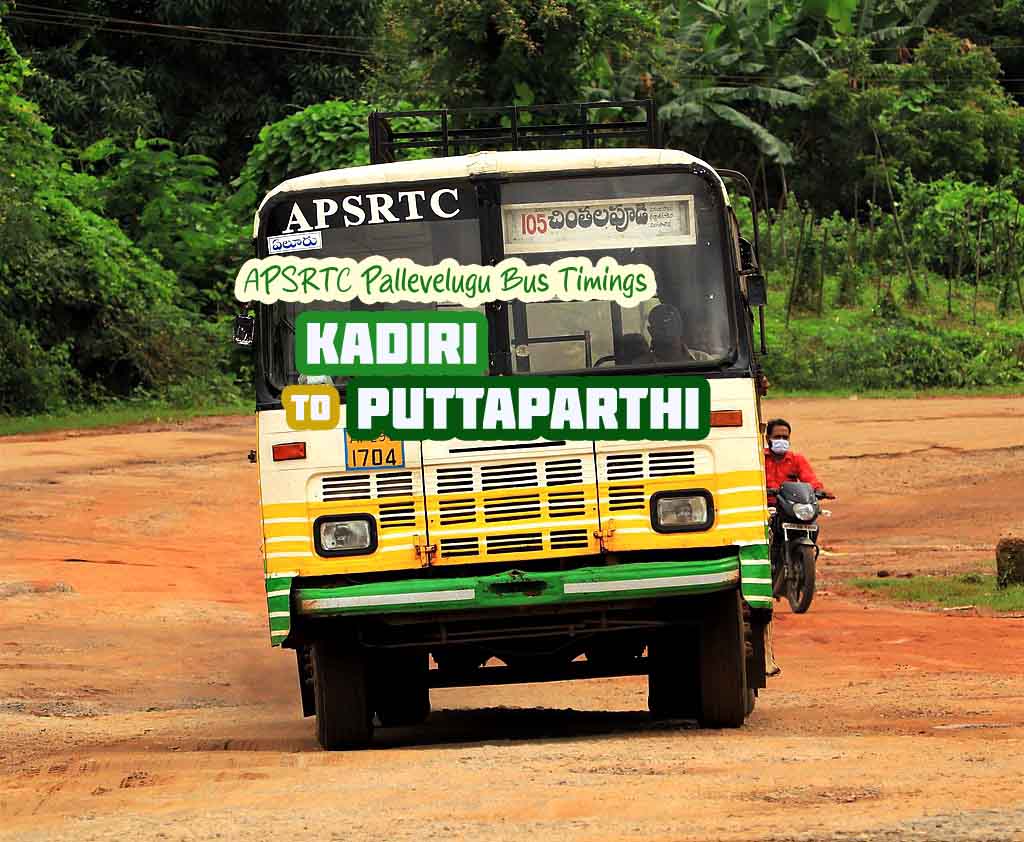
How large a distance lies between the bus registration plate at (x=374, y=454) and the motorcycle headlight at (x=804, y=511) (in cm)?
693

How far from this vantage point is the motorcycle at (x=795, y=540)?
555 inches

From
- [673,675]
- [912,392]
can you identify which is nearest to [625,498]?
[673,675]

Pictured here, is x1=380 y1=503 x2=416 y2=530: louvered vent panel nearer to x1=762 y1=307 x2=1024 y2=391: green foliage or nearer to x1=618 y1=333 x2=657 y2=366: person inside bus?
x1=618 y1=333 x2=657 y2=366: person inside bus

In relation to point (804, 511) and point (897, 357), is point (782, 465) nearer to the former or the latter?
point (804, 511)

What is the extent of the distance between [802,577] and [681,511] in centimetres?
650

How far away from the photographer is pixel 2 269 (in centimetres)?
3139

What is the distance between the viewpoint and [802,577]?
14086 mm

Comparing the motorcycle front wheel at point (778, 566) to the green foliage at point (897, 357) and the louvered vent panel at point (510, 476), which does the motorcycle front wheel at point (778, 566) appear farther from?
the green foliage at point (897, 357)

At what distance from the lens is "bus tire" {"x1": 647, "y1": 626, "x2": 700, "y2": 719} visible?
345 inches

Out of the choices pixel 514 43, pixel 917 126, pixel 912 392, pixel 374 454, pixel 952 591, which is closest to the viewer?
pixel 374 454

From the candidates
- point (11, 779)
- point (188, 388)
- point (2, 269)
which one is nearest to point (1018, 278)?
point (188, 388)

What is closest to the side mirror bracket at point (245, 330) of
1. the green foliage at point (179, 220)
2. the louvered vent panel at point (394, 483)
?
the louvered vent panel at point (394, 483)

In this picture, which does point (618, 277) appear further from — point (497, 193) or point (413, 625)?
point (413, 625)

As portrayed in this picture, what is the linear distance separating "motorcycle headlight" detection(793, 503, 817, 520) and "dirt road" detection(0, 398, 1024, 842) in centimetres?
80
